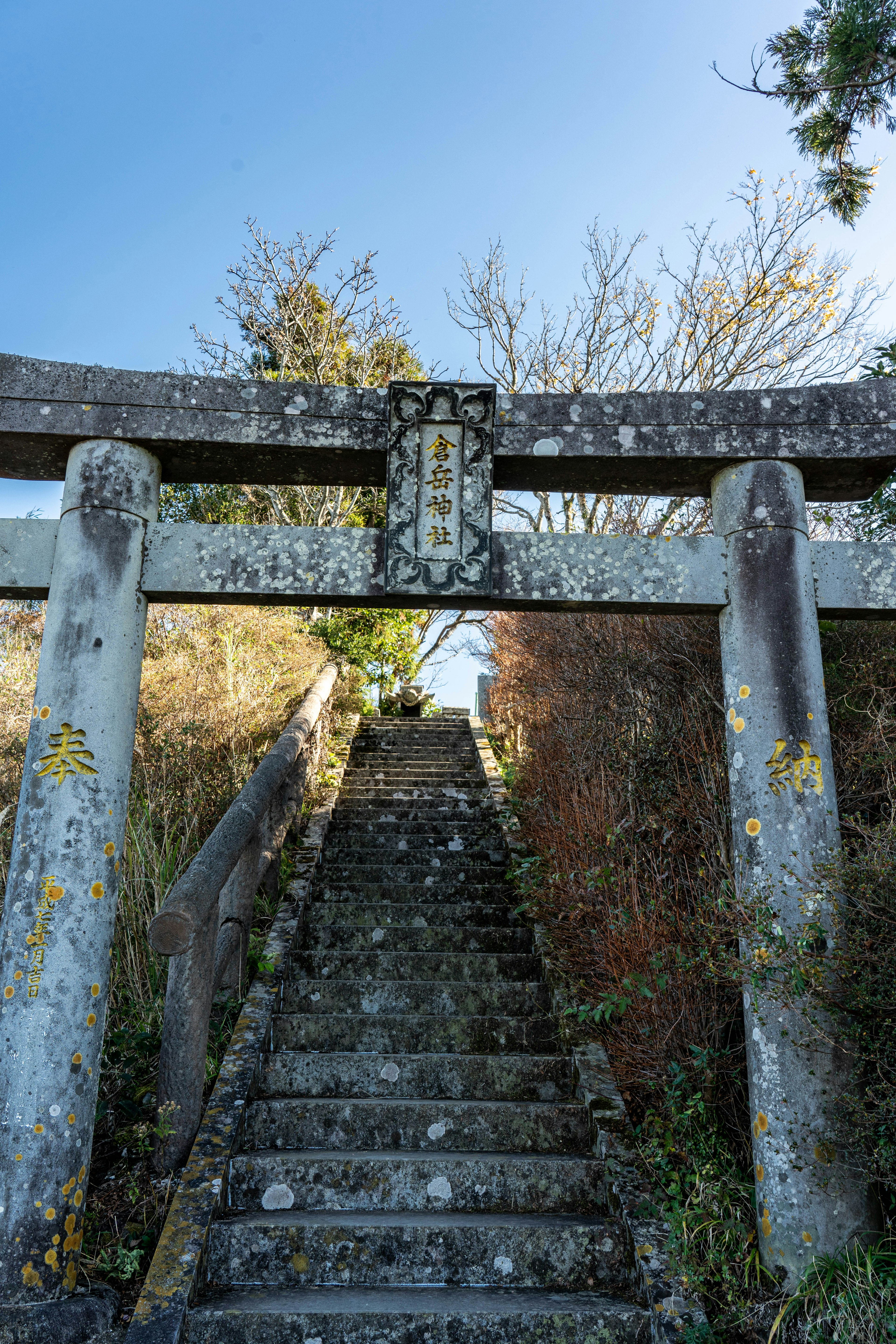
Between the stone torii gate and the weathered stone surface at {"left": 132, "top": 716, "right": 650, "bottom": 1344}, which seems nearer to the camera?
the weathered stone surface at {"left": 132, "top": 716, "right": 650, "bottom": 1344}

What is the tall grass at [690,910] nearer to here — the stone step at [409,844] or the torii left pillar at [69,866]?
the stone step at [409,844]

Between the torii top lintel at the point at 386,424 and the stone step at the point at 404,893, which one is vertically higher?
the torii top lintel at the point at 386,424

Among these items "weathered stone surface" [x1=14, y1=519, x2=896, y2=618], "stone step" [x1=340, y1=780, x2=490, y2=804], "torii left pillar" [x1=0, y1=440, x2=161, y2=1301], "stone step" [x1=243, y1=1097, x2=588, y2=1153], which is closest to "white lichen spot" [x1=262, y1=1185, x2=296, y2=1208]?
"stone step" [x1=243, y1=1097, x2=588, y2=1153]

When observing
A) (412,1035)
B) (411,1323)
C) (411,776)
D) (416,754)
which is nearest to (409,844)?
(411,776)

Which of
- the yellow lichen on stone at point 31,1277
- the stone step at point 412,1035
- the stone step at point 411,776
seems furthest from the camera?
the stone step at point 411,776

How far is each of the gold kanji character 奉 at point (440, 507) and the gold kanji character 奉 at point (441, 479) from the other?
0.05 m

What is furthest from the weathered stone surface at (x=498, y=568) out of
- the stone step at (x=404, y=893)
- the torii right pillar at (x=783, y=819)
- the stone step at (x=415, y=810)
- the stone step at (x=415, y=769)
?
the stone step at (x=415, y=769)

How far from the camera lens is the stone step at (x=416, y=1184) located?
12.1 feet

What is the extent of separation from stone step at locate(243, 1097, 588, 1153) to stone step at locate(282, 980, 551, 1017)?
32.9 inches

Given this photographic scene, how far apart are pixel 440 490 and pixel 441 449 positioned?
21cm

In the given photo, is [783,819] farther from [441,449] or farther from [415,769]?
[415,769]

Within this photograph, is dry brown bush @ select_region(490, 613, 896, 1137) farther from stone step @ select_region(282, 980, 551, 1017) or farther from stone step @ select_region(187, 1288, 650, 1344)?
stone step @ select_region(187, 1288, 650, 1344)

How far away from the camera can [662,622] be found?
20.0 feet

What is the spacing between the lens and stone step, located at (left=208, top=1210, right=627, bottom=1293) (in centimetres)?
337
